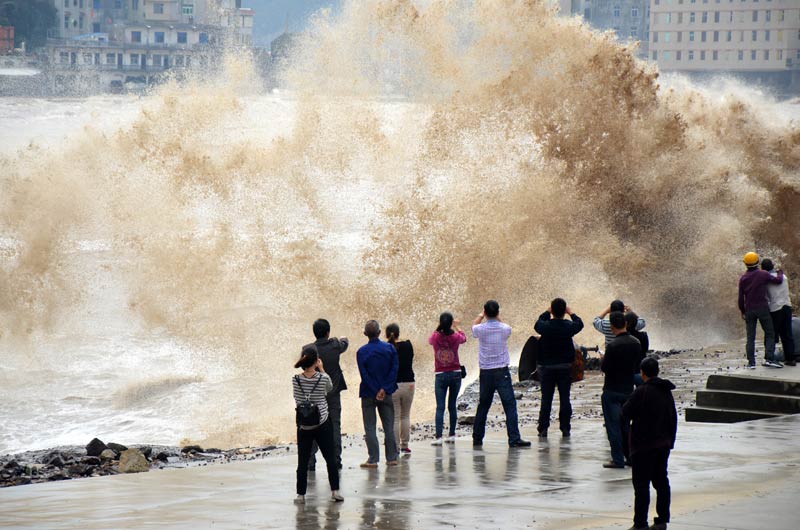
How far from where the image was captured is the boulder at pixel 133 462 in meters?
12.2

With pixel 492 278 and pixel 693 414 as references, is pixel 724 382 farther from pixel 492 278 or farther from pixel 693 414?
pixel 492 278

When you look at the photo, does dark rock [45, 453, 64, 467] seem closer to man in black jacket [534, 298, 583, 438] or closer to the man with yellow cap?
man in black jacket [534, 298, 583, 438]

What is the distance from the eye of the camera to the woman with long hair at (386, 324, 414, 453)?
11688 mm

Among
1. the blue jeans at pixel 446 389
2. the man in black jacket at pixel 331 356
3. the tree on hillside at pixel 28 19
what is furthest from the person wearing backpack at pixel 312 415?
the tree on hillside at pixel 28 19

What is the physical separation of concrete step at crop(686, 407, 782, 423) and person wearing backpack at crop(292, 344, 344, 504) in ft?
20.4

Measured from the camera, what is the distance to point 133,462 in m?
12.4

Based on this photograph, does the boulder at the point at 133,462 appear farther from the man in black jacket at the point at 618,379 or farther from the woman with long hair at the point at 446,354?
the man in black jacket at the point at 618,379

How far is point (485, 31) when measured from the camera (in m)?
32.0

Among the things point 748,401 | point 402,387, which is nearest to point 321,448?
point 402,387

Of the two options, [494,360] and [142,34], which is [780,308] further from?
[142,34]

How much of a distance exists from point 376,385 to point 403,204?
67.1 feet

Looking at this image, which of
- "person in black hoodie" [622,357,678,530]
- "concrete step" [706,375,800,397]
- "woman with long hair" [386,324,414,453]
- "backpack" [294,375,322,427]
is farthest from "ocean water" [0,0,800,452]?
"person in black hoodie" [622,357,678,530]

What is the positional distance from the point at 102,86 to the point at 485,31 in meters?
113

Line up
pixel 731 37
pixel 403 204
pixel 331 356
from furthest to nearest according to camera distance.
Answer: pixel 731 37 → pixel 403 204 → pixel 331 356
